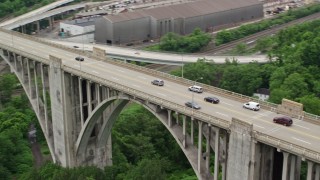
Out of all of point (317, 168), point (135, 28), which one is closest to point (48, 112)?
point (317, 168)

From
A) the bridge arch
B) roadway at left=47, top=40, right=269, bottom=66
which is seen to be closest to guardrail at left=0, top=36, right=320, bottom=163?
the bridge arch

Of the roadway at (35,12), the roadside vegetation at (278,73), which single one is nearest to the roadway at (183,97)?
the roadside vegetation at (278,73)

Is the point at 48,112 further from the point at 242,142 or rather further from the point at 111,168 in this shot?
the point at 242,142

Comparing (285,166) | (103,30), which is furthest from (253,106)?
(103,30)

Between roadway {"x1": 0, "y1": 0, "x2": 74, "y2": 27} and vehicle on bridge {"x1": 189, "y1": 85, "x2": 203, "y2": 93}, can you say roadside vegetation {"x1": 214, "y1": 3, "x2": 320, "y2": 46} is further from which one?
vehicle on bridge {"x1": 189, "y1": 85, "x2": 203, "y2": 93}

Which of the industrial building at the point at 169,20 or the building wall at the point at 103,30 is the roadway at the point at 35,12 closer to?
the building wall at the point at 103,30

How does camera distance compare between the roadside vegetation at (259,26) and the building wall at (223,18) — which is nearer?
the roadside vegetation at (259,26)
